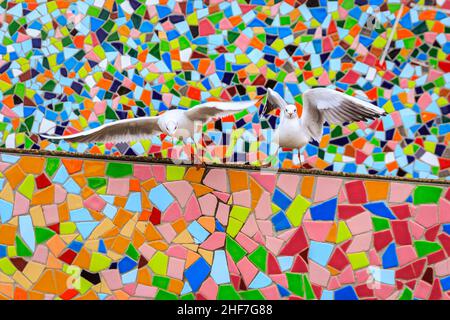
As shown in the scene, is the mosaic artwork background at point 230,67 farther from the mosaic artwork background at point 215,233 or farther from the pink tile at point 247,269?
the pink tile at point 247,269

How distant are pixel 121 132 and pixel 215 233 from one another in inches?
13.4

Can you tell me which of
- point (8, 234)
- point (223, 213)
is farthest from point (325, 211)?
point (8, 234)

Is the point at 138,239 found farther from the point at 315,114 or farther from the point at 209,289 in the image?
the point at 315,114

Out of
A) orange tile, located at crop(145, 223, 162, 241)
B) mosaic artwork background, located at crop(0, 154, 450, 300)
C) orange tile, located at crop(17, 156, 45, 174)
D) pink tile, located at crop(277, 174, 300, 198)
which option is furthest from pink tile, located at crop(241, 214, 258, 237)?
orange tile, located at crop(17, 156, 45, 174)

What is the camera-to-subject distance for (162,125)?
1.65 metres

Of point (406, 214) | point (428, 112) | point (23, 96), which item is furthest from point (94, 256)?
point (428, 112)

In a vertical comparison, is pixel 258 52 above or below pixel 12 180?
above

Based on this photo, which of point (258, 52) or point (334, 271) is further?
point (258, 52)

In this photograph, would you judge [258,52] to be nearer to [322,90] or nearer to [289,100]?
[289,100]

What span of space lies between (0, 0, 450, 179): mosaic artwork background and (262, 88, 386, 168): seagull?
9cm

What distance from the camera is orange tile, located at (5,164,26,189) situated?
5.56ft

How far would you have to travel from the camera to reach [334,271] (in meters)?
1.68

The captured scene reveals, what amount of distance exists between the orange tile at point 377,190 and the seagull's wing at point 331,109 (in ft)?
0.58

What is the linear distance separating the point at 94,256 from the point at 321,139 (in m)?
0.65
